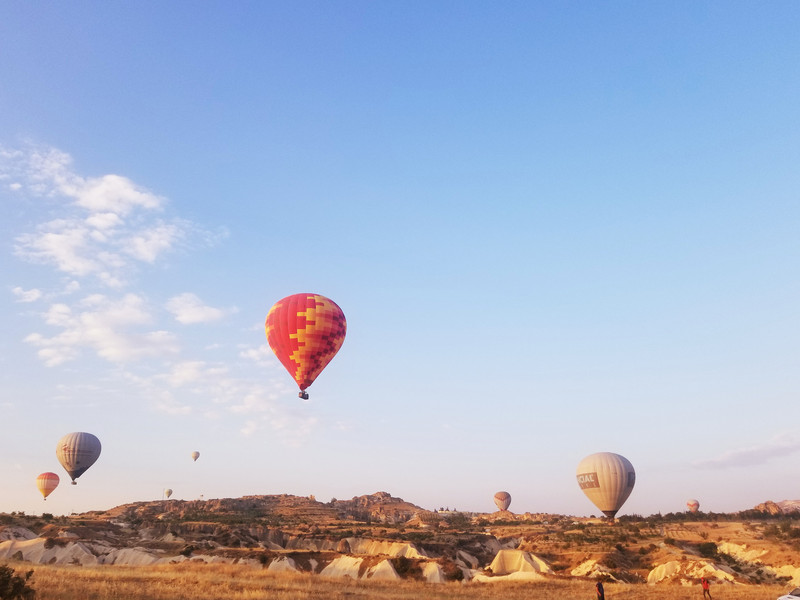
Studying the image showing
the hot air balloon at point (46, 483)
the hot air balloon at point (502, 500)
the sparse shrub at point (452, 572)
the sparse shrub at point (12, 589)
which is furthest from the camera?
the hot air balloon at point (502, 500)

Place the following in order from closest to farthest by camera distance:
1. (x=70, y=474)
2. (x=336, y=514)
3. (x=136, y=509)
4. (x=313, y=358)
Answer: (x=313, y=358) < (x=70, y=474) < (x=336, y=514) < (x=136, y=509)

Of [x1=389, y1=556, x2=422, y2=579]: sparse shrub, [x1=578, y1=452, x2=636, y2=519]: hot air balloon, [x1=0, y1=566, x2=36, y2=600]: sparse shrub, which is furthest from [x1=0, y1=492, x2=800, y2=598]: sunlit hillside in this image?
[x1=0, y1=566, x2=36, y2=600]: sparse shrub

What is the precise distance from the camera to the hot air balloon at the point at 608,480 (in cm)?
8169

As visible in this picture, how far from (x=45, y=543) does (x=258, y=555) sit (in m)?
29.8

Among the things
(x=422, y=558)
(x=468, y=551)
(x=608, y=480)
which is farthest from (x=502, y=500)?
(x=422, y=558)

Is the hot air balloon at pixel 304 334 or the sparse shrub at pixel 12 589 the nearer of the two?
the sparse shrub at pixel 12 589

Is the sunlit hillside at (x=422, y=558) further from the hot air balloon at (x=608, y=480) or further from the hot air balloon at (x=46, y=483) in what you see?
the hot air balloon at (x=46, y=483)

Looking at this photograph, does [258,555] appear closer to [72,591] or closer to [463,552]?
[463,552]

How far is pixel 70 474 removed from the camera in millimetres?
103500

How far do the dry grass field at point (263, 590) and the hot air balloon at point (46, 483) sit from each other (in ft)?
296

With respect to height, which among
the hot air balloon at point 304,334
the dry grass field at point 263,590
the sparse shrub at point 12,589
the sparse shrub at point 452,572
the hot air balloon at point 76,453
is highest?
the hot air balloon at point 304,334

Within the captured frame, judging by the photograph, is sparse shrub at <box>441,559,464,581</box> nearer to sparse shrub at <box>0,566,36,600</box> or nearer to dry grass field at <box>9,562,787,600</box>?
dry grass field at <box>9,562,787,600</box>

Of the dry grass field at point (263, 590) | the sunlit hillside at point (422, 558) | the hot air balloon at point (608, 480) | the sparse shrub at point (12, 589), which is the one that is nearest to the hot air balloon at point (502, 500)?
the sunlit hillside at point (422, 558)

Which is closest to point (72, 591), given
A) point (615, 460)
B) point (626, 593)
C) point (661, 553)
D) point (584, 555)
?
point (626, 593)
